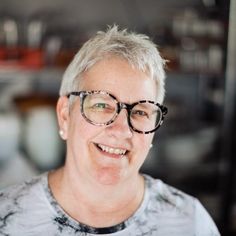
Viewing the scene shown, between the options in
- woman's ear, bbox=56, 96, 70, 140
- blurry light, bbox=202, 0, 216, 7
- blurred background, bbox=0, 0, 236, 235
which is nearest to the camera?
woman's ear, bbox=56, 96, 70, 140

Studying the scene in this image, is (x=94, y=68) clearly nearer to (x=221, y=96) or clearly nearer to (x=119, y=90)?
(x=119, y=90)

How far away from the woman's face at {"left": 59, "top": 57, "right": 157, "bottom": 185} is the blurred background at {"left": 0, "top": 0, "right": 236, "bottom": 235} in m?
1.62

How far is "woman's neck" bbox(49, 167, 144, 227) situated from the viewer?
1.39 metres

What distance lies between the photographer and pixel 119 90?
1318 millimetres

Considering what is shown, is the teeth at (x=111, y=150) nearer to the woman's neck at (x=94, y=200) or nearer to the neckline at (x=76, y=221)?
the woman's neck at (x=94, y=200)

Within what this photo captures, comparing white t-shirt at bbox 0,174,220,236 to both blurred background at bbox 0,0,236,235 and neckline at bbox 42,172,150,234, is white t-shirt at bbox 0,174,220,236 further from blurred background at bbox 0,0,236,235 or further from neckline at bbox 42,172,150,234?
blurred background at bbox 0,0,236,235

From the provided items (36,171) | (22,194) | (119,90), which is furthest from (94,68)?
→ (36,171)

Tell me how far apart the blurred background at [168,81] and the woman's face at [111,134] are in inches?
63.8

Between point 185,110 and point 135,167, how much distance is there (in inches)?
85.1

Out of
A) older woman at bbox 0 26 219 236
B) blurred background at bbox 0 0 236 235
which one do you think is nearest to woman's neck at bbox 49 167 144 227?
older woman at bbox 0 26 219 236

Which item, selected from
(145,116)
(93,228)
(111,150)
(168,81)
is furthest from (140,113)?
(168,81)

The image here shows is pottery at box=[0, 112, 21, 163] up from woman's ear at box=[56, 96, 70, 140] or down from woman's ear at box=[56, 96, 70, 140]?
down

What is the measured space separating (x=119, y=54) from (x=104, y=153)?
28 centimetres

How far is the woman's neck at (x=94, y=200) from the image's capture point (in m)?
1.39
